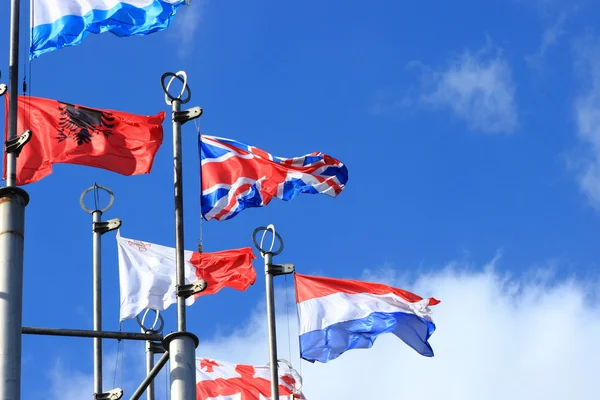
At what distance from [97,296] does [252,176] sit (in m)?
4.09

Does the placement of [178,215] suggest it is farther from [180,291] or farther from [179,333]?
[179,333]

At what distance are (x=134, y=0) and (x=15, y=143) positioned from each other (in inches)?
277

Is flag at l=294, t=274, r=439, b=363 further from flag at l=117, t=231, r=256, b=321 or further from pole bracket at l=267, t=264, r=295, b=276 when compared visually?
pole bracket at l=267, t=264, r=295, b=276

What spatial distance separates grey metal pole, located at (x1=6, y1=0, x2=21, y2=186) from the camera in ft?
52.5

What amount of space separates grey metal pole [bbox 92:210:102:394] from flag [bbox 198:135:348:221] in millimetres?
2939

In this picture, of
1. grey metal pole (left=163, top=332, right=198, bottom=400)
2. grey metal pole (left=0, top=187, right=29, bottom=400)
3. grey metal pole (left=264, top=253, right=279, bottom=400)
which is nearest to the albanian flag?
grey metal pole (left=264, top=253, right=279, bottom=400)

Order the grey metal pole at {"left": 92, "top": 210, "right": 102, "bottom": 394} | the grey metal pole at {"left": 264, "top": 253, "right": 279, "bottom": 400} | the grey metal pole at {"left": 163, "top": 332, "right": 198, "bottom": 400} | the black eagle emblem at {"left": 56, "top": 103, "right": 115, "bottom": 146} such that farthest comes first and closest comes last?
the grey metal pole at {"left": 92, "top": 210, "right": 102, "bottom": 394}
the grey metal pole at {"left": 264, "top": 253, "right": 279, "bottom": 400}
the black eagle emblem at {"left": 56, "top": 103, "right": 115, "bottom": 146}
the grey metal pole at {"left": 163, "top": 332, "right": 198, "bottom": 400}

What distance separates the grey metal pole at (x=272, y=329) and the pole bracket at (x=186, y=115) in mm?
5713

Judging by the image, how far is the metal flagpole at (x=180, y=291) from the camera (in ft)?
55.4

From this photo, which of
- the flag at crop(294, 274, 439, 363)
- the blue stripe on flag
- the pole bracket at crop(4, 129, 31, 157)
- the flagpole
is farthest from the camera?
the flag at crop(294, 274, 439, 363)

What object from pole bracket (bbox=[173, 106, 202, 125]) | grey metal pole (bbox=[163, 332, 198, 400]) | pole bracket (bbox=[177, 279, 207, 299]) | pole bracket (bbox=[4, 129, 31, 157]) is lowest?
grey metal pole (bbox=[163, 332, 198, 400])

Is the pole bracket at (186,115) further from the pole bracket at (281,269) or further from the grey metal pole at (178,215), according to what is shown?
the pole bracket at (281,269)

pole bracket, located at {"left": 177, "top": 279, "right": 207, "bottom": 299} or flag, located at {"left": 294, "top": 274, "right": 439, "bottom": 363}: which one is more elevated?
flag, located at {"left": 294, "top": 274, "right": 439, "bottom": 363}

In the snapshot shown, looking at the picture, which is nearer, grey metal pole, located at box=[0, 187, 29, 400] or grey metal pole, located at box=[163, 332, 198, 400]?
grey metal pole, located at box=[0, 187, 29, 400]
